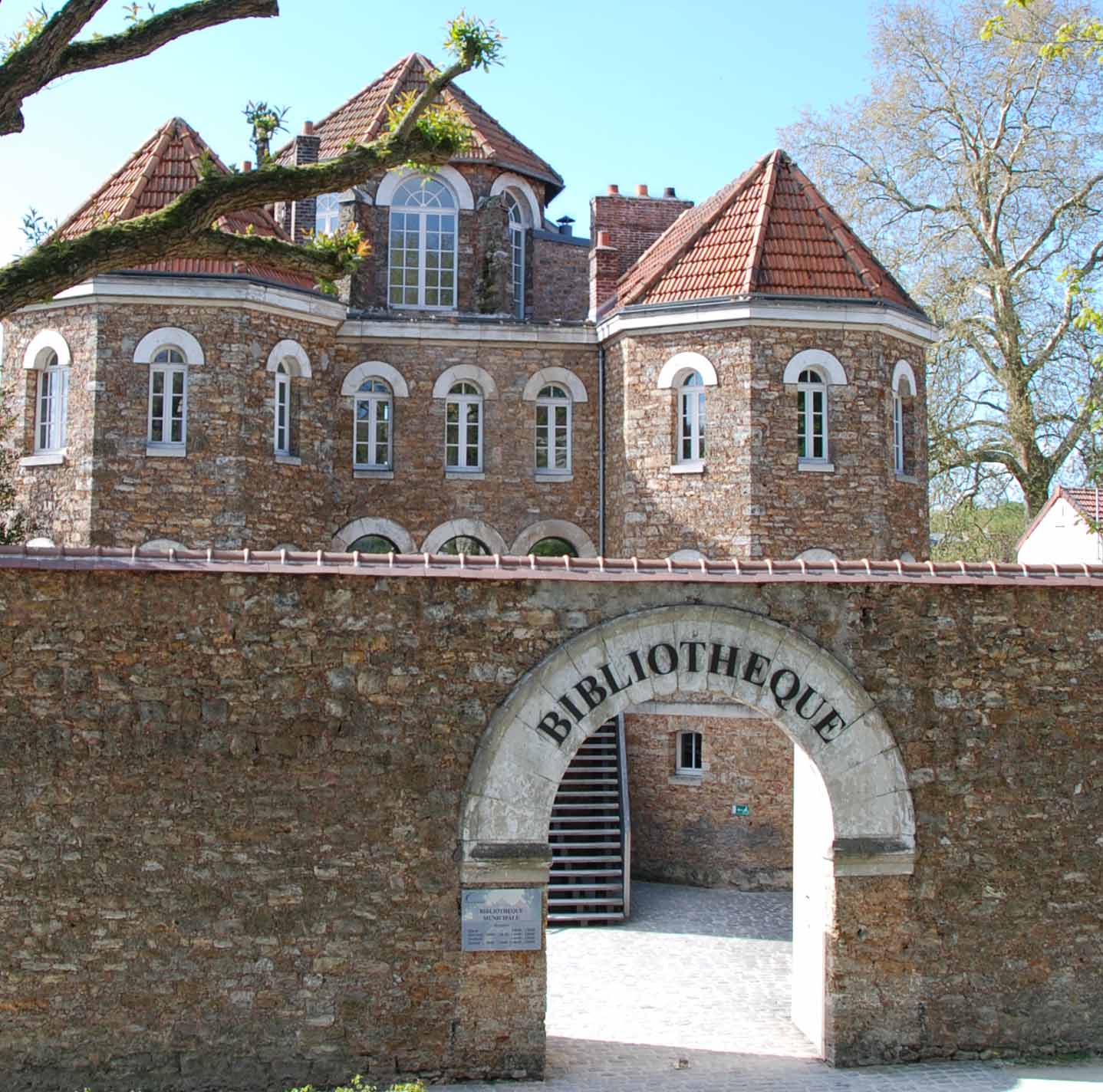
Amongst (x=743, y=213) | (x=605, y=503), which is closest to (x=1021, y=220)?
(x=743, y=213)

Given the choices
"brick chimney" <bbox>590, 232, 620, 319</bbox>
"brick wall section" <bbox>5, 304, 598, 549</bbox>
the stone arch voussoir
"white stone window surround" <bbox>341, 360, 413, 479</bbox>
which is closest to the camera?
the stone arch voussoir

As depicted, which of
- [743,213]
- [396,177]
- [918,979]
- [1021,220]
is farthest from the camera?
[1021,220]

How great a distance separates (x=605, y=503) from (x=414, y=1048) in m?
13.0

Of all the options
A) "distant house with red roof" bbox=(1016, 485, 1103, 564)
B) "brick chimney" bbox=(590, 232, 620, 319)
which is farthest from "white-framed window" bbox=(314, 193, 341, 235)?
"distant house with red roof" bbox=(1016, 485, 1103, 564)

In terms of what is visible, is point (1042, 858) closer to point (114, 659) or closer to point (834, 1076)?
point (834, 1076)

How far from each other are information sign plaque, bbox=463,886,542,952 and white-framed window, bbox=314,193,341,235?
15912mm

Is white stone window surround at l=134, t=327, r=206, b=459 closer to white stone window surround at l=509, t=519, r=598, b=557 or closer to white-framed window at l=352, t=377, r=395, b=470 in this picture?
white-framed window at l=352, t=377, r=395, b=470

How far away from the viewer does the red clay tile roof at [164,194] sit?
70.0 ft

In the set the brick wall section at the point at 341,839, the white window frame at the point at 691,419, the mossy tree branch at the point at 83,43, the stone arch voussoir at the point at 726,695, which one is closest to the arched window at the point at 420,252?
the white window frame at the point at 691,419

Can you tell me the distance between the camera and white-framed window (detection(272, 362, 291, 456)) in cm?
2189

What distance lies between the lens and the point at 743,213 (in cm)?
2286

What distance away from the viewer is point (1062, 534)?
3381 centimetres

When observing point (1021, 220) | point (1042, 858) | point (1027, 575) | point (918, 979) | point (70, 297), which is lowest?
point (918, 979)

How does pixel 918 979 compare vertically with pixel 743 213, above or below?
below
